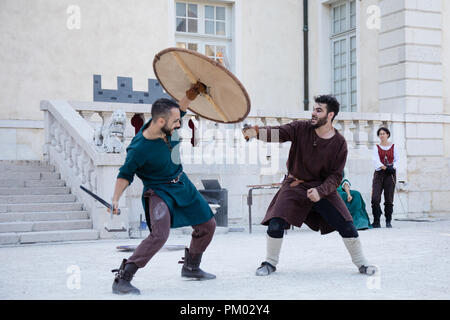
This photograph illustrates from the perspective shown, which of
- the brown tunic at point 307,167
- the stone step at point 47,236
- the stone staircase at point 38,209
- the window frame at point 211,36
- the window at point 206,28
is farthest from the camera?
the window frame at point 211,36

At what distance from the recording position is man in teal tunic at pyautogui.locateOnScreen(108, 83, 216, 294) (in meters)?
5.68

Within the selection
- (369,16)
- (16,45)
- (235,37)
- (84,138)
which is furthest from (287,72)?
(84,138)

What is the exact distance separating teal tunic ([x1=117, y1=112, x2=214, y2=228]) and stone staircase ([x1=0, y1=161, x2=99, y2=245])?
414 cm

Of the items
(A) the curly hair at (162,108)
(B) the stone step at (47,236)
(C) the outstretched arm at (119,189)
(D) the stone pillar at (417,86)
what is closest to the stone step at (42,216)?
(B) the stone step at (47,236)

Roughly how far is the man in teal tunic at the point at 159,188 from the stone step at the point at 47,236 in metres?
4.10

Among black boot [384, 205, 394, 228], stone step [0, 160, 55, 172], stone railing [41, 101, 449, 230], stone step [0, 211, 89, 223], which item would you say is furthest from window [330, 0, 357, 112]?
stone step [0, 211, 89, 223]

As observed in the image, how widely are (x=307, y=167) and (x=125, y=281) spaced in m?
2.05

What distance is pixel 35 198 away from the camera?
1088 centimetres

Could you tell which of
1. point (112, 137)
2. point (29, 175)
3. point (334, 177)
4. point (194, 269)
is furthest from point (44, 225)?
point (334, 177)

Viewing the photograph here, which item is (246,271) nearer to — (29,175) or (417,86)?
(29,175)

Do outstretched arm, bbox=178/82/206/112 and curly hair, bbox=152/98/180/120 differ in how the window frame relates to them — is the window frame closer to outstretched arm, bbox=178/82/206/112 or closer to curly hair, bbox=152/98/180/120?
outstretched arm, bbox=178/82/206/112

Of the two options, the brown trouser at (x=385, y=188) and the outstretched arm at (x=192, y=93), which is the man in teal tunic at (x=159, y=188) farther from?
the brown trouser at (x=385, y=188)

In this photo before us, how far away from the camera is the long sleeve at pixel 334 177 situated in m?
6.51

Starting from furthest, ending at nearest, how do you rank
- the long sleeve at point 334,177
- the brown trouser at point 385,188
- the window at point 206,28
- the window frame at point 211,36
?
the window frame at point 211,36 < the window at point 206,28 < the brown trouser at point 385,188 < the long sleeve at point 334,177
